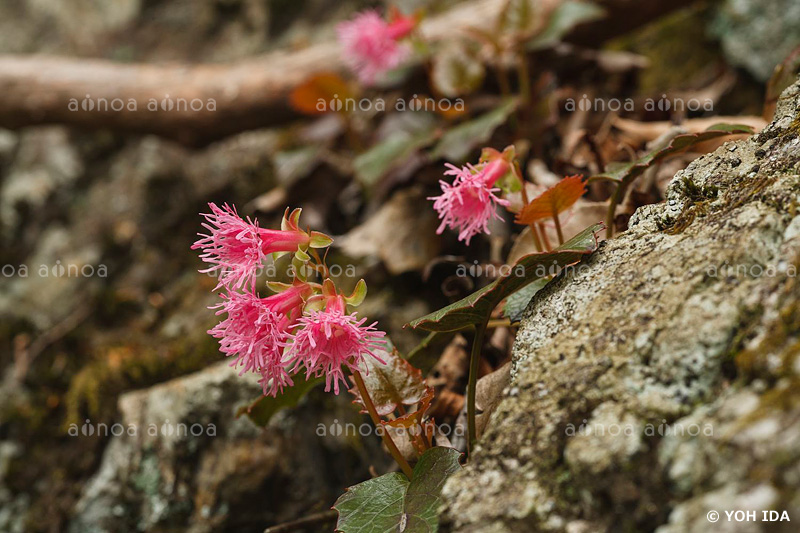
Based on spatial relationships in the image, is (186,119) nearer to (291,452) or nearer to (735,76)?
(291,452)

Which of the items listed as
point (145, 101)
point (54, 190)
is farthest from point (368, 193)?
point (54, 190)

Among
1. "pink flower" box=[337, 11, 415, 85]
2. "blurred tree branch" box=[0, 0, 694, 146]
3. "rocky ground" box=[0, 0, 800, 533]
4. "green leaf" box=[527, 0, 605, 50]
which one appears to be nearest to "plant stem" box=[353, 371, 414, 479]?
"rocky ground" box=[0, 0, 800, 533]

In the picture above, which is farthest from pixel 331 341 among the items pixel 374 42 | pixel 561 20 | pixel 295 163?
pixel 561 20

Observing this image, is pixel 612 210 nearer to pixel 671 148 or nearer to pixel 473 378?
pixel 671 148

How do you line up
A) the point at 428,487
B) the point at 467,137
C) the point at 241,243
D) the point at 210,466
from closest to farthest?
the point at 428,487 → the point at 241,243 → the point at 210,466 → the point at 467,137

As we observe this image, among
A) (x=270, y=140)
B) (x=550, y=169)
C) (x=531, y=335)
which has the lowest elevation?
(x=531, y=335)
